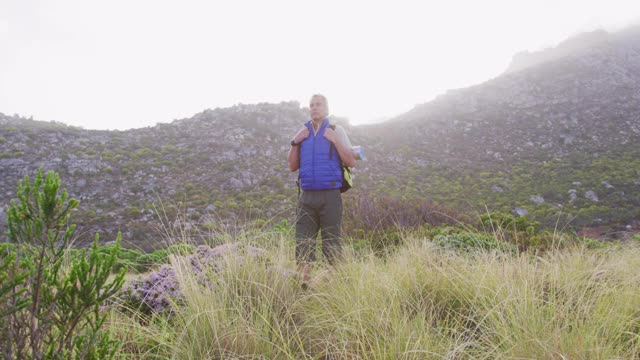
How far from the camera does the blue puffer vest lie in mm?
4121

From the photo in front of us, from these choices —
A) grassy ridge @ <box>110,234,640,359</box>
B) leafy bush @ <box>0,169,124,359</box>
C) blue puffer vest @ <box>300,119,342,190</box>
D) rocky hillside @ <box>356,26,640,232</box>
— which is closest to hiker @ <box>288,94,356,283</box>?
blue puffer vest @ <box>300,119,342,190</box>

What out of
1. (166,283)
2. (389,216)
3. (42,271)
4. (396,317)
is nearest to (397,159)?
(389,216)

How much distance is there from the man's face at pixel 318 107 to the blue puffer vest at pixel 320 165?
5.5 inches

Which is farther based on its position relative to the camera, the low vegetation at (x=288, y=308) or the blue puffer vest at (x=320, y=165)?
the blue puffer vest at (x=320, y=165)

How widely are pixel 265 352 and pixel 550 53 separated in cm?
6310

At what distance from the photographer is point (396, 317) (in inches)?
95.7

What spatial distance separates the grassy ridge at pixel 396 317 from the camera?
2.15 m

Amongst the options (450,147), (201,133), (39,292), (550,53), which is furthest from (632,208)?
(550,53)

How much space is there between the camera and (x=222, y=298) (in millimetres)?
2869

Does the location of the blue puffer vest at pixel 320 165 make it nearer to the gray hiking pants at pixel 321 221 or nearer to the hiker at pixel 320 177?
the hiker at pixel 320 177

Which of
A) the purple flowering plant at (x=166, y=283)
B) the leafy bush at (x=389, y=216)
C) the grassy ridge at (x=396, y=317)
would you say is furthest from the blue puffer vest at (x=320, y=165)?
the leafy bush at (x=389, y=216)

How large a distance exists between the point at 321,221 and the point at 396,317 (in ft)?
6.48

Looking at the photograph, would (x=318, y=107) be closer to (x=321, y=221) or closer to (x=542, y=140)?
(x=321, y=221)

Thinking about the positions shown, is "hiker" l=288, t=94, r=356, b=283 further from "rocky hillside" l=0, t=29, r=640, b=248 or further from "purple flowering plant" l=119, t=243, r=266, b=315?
"rocky hillside" l=0, t=29, r=640, b=248
